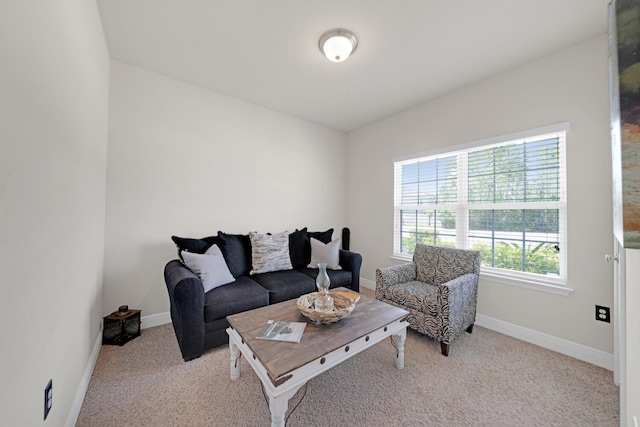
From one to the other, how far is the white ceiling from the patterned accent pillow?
1.79 meters

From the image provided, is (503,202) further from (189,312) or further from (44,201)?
(44,201)

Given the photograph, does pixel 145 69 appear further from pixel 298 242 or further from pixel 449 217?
pixel 449 217

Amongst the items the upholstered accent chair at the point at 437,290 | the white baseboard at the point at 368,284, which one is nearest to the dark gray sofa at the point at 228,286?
the upholstered accent chair at the point at 437,290

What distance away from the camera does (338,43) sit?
1.96 meters

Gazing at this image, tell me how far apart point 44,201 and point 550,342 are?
363 cm

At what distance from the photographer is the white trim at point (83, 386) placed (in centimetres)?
130

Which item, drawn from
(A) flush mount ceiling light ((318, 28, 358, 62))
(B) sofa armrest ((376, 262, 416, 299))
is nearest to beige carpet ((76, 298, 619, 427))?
(B) sofa armrest ((376, 262, 416, 299))

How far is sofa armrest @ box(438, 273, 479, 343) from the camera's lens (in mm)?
1953

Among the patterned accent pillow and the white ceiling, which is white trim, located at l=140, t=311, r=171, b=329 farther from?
the white ceiling

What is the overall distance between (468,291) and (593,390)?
2.96 feet

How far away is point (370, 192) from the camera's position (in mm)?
3859

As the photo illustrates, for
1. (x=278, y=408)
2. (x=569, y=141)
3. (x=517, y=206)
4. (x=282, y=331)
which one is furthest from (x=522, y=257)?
(x=278, y=408)

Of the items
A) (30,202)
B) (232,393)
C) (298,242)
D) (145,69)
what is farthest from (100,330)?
(145,69)

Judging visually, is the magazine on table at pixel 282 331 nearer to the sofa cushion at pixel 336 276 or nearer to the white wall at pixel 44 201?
the white wall at pixel 44 201
